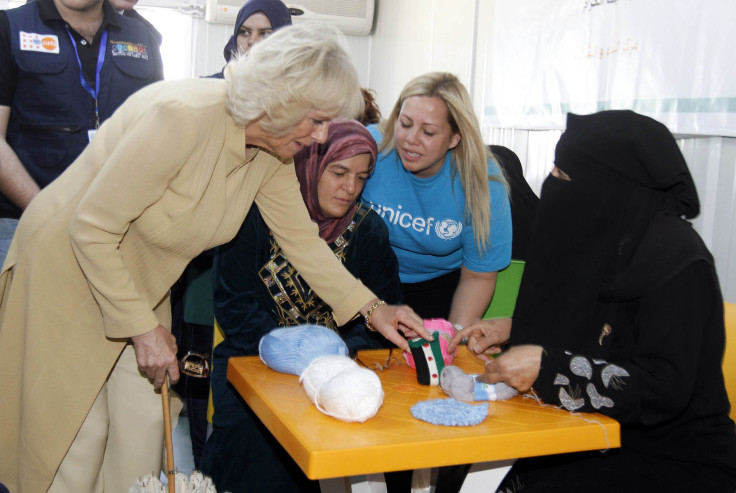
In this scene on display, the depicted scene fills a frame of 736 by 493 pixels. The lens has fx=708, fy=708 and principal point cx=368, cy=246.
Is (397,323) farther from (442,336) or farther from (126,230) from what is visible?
(126,230)

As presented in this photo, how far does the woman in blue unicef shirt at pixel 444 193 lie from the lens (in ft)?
8.59

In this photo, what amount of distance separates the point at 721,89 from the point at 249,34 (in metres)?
1.92

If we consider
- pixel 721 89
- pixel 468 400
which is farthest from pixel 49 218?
pixel 721 89

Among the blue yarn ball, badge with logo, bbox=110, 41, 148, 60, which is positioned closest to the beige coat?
the blue yarn ball

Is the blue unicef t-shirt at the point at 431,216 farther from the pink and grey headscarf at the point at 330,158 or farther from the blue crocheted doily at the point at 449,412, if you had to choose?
the blue crocheted doily at the point at 449,412

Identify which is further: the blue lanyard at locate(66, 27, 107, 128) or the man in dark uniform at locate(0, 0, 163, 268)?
the blue lanyard at locate(66, 27, 107, 128)

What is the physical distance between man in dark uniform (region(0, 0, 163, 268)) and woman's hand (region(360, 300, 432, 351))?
1.30 m

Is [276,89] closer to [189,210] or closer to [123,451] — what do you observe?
[189,210]

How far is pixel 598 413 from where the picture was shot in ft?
5.41

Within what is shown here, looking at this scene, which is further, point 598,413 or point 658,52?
point 658,52

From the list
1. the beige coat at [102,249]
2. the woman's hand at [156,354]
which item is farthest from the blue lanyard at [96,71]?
the woman's hand at [156,354]

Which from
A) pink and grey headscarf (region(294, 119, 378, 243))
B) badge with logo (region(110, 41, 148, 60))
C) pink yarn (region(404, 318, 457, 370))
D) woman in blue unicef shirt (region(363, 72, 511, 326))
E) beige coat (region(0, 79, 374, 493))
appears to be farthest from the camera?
badge with logo (region(110, 41, 148, 60))

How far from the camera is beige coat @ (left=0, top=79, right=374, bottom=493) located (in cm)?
159

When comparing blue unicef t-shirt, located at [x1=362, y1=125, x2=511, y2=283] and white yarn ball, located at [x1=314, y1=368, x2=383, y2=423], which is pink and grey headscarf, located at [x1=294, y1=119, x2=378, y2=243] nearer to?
blue unicef t-shirt, located at [x1=362, y1=125, x2=511, y2=283]
